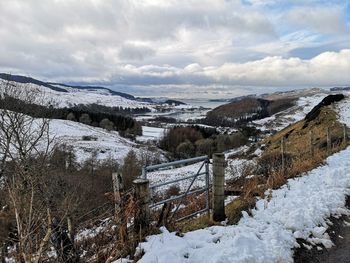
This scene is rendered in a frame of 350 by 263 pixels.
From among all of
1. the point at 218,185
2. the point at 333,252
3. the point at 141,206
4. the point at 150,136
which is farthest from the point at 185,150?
the point at 141,206

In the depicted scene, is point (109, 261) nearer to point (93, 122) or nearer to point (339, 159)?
point (339, 159)

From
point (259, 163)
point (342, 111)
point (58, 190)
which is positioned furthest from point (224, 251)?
→ point (342, 111)

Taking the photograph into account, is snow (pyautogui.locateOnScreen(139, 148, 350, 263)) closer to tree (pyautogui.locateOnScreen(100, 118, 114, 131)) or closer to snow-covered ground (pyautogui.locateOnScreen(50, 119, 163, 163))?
snow-covered ground (pyautogui.locateOnScreen(50, 119, 163, 163))

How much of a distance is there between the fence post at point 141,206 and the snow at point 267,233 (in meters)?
0.24

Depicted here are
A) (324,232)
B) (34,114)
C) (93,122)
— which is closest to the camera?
(324,232)

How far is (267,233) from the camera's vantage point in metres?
7.23

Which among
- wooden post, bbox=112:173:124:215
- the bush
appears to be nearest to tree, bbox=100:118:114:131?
the bush

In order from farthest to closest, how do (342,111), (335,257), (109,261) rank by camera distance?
(342,111), (335,257), (109,261)

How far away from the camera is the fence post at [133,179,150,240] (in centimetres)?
629

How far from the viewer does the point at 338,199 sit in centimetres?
1015

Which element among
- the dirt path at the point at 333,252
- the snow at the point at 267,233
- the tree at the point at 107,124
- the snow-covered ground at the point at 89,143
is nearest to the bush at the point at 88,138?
the snow-covered ground at the point at 89,143

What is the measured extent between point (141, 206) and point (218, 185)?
217 cm

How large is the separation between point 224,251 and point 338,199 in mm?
5537

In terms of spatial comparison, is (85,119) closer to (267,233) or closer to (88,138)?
(88,138)
